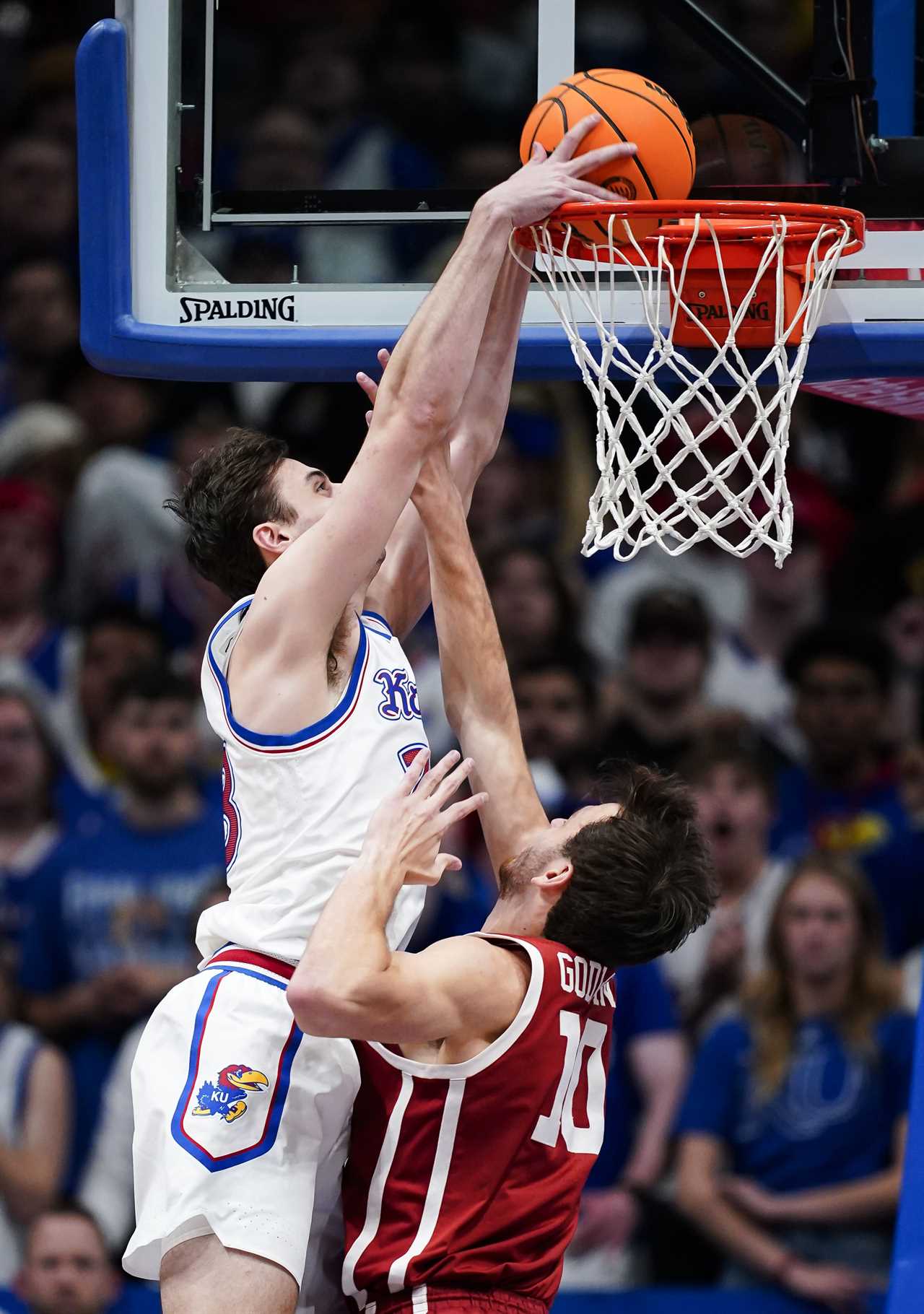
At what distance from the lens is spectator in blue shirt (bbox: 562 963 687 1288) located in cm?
559

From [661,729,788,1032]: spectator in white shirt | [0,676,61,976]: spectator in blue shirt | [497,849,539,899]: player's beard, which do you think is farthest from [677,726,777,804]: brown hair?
[497,849,539,899]: player's beard

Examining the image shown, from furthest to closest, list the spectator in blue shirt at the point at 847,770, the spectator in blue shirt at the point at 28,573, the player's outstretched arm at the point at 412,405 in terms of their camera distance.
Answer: the spectator in blue shirt at the point at 28,573 → the spectator in blue shirt at the point at 847,770 → the player's outstretched arm at the point at 412,405

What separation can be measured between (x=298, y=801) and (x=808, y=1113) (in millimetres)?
2814

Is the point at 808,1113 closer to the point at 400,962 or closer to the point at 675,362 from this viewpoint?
the point at 675,362

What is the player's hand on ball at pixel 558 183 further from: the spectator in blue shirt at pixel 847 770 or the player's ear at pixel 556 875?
the spectator in blue shirt at pixel 847 770

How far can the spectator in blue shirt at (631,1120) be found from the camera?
18.4 feet

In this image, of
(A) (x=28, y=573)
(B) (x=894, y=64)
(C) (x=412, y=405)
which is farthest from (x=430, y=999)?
(A) (x=28, y=573)

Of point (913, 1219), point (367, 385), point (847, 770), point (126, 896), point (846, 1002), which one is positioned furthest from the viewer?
point (847, 770)

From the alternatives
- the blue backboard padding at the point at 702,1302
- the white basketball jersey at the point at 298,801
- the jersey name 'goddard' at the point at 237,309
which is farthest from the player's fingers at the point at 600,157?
the blue backboard padding at the point at 702,1302

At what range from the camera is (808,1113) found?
18.3 feet

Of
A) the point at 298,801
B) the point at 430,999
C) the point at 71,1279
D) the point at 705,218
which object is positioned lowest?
the point at 71,1279

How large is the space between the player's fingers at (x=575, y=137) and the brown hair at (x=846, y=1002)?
9.82 ft

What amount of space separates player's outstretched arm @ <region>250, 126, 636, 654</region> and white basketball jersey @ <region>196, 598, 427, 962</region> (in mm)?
166

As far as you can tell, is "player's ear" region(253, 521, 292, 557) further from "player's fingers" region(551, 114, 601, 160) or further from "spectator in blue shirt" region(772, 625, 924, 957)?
"spectator in blue shirt" region(772, 625, 924, 957)
